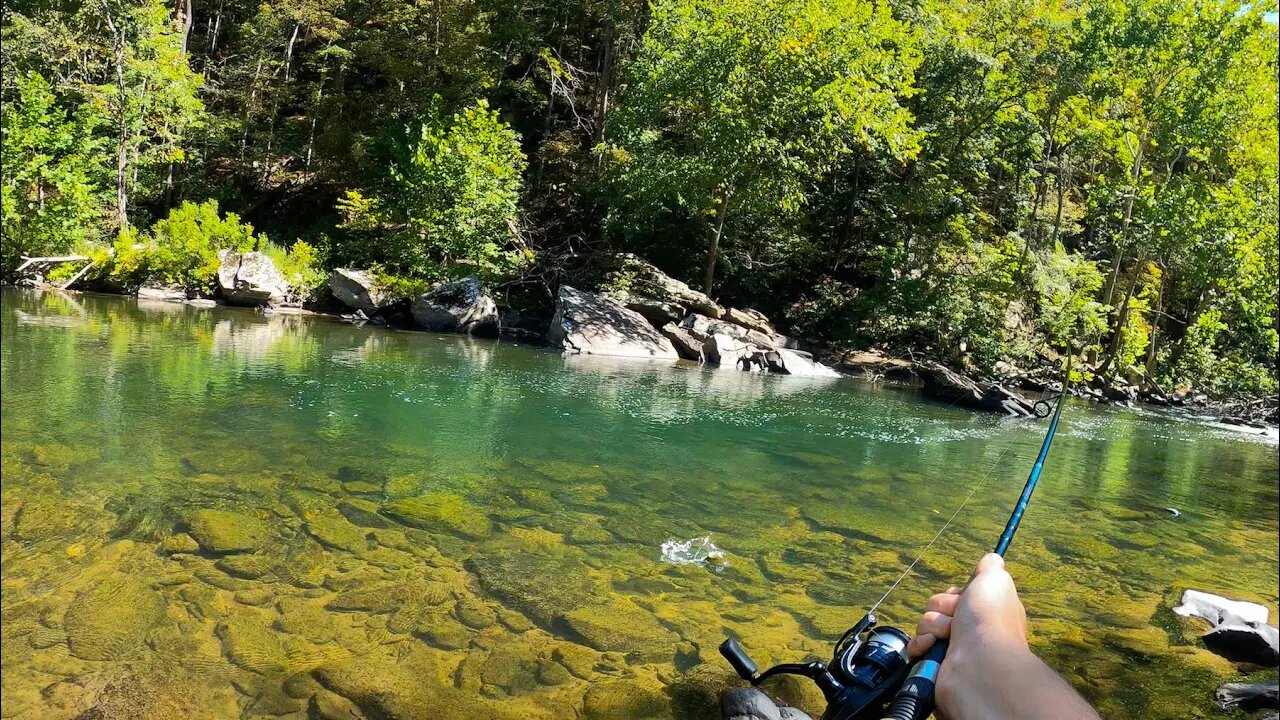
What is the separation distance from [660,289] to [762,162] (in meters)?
4.62

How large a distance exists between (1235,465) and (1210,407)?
10340 mm

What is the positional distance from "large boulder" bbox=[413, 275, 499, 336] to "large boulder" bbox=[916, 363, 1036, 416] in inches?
459

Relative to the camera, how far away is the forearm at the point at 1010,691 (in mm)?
1031

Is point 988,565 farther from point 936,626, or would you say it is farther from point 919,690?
point 919,690

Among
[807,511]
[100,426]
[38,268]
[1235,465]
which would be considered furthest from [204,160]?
[1235,465]

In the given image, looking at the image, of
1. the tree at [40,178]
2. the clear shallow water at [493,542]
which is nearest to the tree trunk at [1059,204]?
the clear shallow water at [493,542]

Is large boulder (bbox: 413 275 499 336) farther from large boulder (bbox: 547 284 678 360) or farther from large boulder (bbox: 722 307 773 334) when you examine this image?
large boulder (bbox: 722 307 773 334)

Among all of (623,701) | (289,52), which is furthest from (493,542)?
(289,52)

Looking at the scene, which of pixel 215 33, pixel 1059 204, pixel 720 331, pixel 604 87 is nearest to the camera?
pixel 720 331

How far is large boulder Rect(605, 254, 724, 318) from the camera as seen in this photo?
23219 millimetres

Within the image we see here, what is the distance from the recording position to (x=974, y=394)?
17.4 meters

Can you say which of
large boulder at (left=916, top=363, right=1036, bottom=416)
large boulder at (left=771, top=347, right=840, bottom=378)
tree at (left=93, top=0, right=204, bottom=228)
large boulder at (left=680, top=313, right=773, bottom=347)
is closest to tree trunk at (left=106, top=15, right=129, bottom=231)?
tree at (left=93, top=0, right=204, bottom=228)

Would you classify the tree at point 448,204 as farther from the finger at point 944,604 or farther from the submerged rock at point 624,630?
the finger at point 944,604

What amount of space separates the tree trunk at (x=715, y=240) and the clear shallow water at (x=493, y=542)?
1227 centimetres
